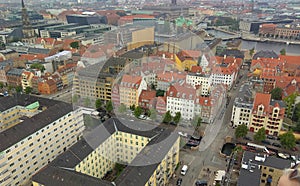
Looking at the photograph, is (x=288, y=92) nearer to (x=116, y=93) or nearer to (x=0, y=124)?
(x=116, y=93)

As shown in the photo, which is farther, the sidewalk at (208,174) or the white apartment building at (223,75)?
the white apartment building at (223,75)

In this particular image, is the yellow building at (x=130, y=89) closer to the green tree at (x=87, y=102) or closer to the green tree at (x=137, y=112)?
the green tree at (x=137, y=112)

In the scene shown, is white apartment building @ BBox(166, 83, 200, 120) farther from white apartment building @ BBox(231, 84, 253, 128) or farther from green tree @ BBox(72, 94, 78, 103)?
green tree @ BBox(72, 94, 78, 103)

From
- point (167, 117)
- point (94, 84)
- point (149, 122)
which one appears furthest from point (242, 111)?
point (94, 84)

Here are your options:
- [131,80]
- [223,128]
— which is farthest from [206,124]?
[131,80]

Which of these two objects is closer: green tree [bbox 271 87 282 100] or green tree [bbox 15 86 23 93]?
green tree [bbox 271 87 282 100]

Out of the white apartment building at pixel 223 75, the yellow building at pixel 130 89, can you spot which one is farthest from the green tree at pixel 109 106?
the white apartment building at pixel 223 75

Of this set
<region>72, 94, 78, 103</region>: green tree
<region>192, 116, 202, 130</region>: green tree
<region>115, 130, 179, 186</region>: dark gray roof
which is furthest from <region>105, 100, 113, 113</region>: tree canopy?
<region>115, 130, 179, 186</region>: dark gray roof
